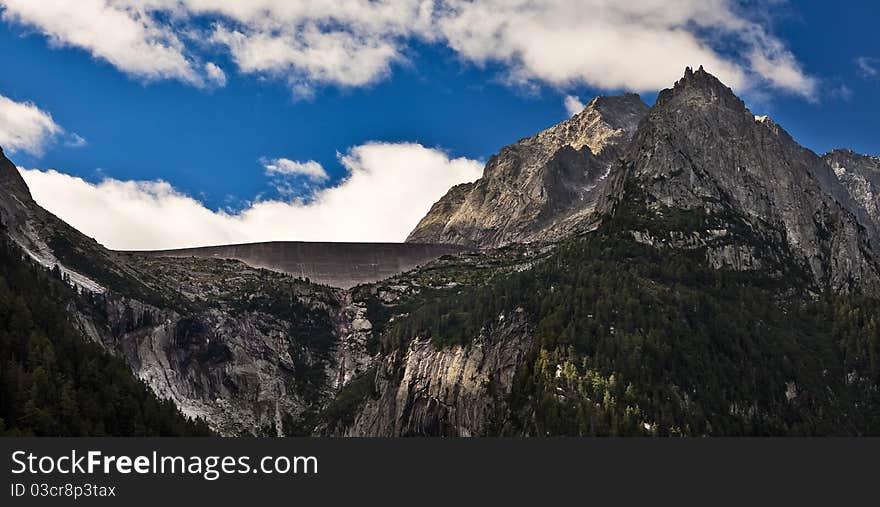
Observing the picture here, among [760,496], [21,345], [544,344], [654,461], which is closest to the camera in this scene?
[760,496]

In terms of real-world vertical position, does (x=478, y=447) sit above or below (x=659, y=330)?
below

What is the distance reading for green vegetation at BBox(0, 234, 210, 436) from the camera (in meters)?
136

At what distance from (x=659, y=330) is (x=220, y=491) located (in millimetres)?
130915

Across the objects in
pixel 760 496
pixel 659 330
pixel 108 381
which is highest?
pixel 659 330

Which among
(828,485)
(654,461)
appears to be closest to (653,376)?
(654,461)

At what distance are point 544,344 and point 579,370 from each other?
1227cm

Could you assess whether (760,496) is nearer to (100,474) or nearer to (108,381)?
(100,474)

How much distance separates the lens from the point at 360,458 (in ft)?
291

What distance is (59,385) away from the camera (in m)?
146

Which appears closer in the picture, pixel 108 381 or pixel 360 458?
pixel 360 458

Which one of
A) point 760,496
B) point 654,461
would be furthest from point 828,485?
point 654,461

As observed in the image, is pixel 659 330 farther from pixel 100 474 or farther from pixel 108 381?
pixel 100 474

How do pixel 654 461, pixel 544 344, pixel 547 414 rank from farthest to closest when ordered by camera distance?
pixel 544 344 < pixel 547 414 < pixel 654 461

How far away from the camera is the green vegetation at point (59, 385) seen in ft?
447
